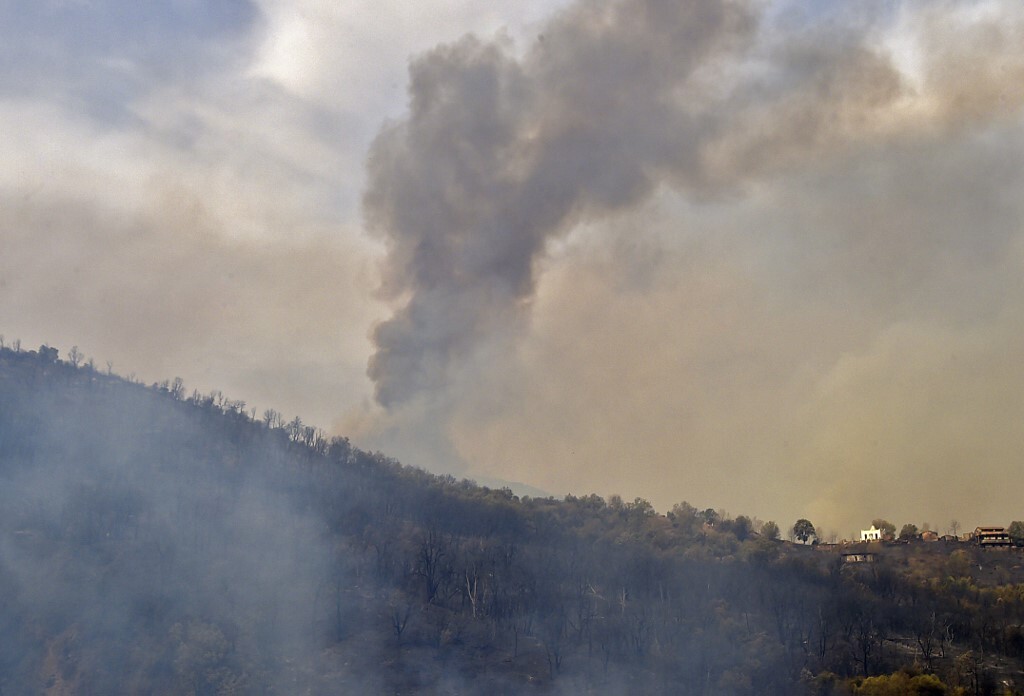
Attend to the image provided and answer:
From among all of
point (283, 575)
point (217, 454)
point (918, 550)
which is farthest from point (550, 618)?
point (918, 550)

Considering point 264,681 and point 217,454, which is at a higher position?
point 217,454

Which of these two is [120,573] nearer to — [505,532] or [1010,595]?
[505,532]

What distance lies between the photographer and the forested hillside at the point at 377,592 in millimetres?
105750

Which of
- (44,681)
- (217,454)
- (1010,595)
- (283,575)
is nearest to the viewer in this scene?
(44,681)

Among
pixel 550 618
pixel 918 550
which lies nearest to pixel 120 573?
pixel 550 618

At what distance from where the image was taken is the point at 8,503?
125 m

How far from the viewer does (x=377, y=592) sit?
126 metres

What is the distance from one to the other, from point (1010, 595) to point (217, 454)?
404ft

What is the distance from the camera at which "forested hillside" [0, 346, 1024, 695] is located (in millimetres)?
105750

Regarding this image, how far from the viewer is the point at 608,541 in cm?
15612

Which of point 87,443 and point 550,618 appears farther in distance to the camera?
point 87,443

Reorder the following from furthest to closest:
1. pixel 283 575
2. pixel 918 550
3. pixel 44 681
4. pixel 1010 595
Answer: pixel 918 550 → pixel 1010 595 → pixel 283 575 → pixel 44 681

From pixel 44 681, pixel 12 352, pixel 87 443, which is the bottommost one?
pixel 44 681

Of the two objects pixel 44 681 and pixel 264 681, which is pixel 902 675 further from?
pixel 44 681
